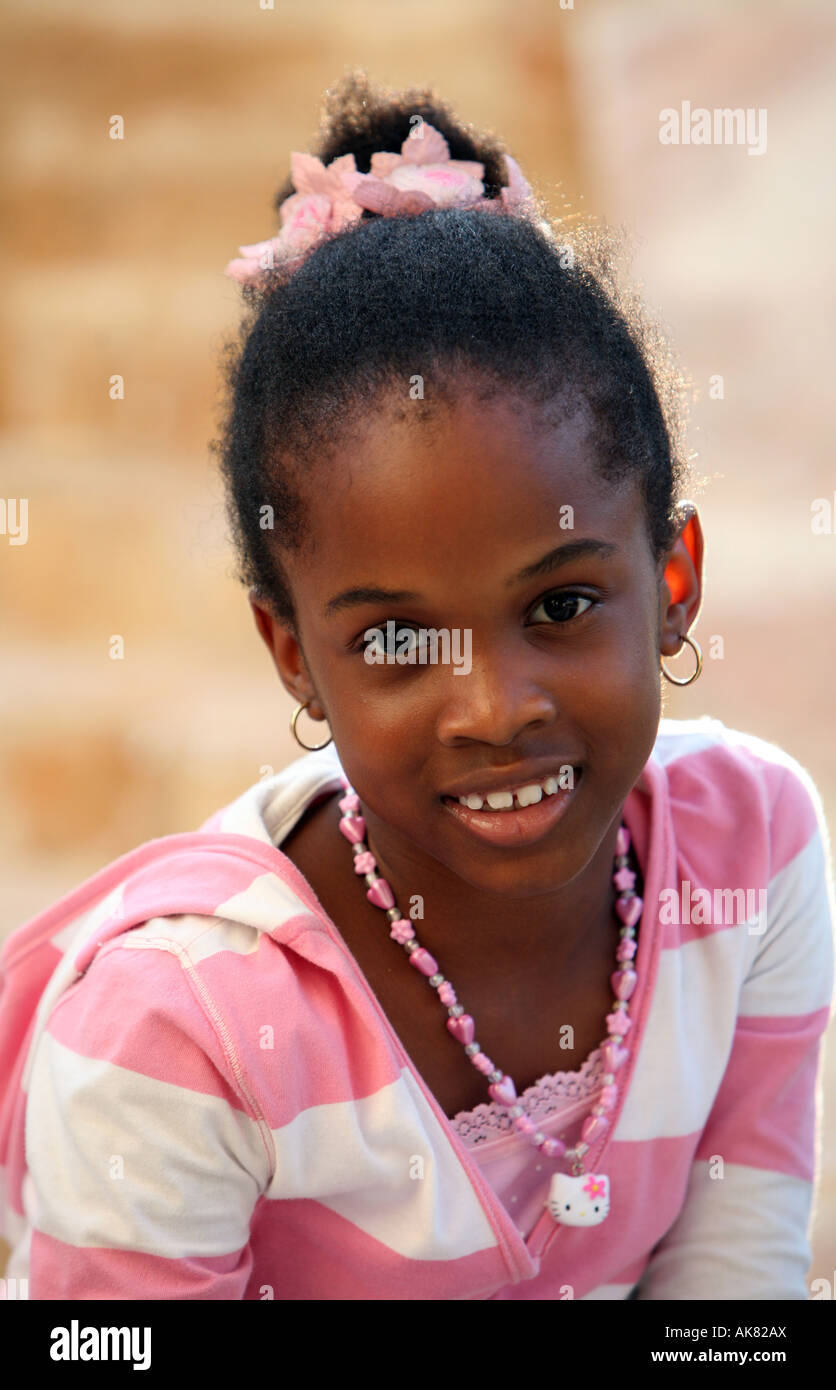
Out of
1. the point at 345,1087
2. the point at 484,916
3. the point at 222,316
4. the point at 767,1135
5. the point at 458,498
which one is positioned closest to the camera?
the point at 458,498

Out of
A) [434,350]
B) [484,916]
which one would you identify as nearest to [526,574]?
[434,350]

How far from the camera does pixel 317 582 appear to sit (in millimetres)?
917

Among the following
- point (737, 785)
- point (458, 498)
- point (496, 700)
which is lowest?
point (737, 785)

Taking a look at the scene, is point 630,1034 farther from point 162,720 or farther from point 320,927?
point 162,720

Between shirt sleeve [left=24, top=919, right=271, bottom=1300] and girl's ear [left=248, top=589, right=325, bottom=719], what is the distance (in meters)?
0.21

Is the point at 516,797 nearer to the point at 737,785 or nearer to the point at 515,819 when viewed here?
the point at 515,819

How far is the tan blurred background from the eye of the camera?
2.10m

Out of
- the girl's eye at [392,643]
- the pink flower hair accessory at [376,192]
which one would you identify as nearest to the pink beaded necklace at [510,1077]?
the girl's eye at [392,643]

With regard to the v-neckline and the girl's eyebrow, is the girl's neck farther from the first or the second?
the girl's eyebrow

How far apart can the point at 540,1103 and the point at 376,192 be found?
0.66 meters

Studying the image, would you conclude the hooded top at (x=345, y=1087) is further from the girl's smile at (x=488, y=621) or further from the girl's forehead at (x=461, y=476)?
the girl's forehead at (x=461, y=476)

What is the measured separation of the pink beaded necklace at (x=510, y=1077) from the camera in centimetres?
104

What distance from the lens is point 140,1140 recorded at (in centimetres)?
89

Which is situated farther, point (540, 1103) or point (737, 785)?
point (737, 785)
